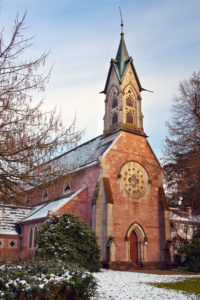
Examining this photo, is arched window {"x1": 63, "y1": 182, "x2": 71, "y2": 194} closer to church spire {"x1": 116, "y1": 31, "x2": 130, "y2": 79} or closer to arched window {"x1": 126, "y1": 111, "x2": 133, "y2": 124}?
arched window {"x1": 126, "y1": 111, "x2": 133, "y2": 124}

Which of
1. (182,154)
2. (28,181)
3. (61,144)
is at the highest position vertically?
(182,154)

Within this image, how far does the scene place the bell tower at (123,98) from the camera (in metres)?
28.1

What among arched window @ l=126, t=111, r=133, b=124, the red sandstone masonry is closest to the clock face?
the red sandstone masonry

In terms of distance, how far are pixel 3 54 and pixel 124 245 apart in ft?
59.1

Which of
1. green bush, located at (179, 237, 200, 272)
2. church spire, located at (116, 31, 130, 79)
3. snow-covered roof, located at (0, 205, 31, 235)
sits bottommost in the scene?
green bush, located at (179, 237, 200, 272)

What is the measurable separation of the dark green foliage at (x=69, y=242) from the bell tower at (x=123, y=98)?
11863 mm

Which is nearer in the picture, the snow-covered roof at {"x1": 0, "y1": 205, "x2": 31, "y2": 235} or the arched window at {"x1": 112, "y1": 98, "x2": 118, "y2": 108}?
the snow-covered roof at {"x1": 0, "y1": 205, "x2": 31, "y2": 235}

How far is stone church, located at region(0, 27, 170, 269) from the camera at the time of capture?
22.5 m

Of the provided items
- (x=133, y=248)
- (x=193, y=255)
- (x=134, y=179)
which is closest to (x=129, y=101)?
(x=134, y=179)

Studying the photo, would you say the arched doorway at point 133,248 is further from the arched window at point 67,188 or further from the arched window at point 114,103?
the arched window at point 114,103

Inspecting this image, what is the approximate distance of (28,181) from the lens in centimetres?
859

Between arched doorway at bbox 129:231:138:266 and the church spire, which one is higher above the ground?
the church spire

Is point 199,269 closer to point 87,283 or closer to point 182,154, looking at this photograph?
point 182,154

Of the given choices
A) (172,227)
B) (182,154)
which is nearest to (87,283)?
(182,154)
